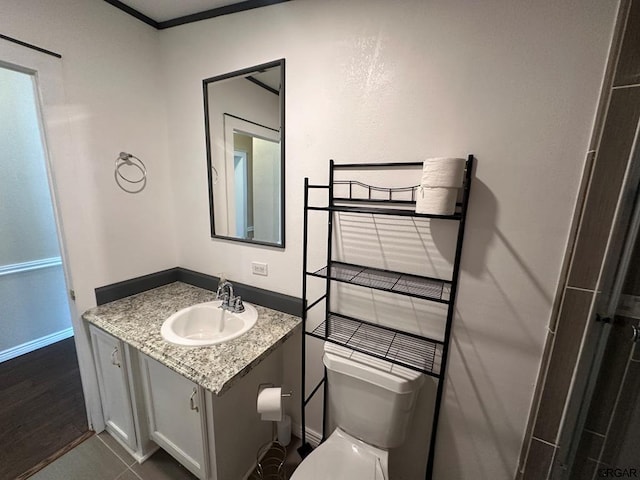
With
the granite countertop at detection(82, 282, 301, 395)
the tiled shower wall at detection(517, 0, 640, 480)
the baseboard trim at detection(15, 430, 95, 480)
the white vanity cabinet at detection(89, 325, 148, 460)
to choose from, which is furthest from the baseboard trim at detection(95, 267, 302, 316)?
the tiled shower wall at detection(517, 0, 640, 480)

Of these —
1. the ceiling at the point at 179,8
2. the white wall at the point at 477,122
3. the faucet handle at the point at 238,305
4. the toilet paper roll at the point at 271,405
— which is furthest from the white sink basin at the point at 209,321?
the ceiling at the point at 179,8

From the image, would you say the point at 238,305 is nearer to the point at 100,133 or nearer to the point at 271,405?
the point at 271,405

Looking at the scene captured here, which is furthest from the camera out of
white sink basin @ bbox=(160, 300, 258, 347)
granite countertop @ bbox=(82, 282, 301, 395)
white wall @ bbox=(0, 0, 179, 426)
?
white sink basin @ bbox=(160, 300, 258, 347)

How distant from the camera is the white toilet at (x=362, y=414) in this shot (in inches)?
40.9

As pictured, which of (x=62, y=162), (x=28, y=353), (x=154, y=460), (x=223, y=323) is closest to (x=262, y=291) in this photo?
(x=223, y=323)

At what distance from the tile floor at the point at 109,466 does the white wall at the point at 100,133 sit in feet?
0.58

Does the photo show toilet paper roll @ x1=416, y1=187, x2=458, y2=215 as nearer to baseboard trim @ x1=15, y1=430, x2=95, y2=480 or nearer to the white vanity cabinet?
the white vanity cabinet

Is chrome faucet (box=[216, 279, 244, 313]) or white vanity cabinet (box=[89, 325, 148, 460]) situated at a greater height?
chrome faucet (box=[216, 279, 244, 313])

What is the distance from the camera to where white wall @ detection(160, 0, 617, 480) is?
85 centimetres

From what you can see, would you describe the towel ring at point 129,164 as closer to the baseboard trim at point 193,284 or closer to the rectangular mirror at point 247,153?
the rectangular mirror at point 247,153

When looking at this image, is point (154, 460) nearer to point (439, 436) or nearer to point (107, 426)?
point (107, 426)

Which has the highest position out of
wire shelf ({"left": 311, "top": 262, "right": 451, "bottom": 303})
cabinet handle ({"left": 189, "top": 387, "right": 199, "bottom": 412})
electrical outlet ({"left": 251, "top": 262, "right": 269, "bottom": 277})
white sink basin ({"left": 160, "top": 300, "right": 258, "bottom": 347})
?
wire shelf ({"left": 311, "top": 262, "right": 451, "bottom": 303})

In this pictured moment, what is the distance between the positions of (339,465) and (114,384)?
1249 mm

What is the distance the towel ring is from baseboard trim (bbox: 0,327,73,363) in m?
1.99
